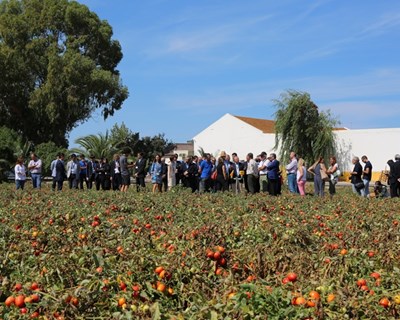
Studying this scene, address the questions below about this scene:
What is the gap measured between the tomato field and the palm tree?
29.3 metres

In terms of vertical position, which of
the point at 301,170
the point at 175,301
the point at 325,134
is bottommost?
the point at 175,301

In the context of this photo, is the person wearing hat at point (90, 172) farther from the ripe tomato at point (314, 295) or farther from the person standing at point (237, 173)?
the ripe tomato at point (314, 295)

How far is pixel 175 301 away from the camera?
130 inches

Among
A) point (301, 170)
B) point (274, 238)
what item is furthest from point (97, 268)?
point (301, 170)

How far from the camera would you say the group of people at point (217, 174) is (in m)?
16.0

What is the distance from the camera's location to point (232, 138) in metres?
51.0

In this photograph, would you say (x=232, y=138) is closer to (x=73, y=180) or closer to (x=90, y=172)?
(x=90, y=172)

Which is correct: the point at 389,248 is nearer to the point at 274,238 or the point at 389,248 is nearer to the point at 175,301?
the point at 274,238

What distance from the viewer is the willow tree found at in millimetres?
37906

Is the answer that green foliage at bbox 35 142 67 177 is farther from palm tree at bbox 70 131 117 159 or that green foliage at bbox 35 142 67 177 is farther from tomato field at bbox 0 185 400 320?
tomato field at bbox 0 185 400 320

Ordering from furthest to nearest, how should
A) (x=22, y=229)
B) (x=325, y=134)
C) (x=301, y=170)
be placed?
(x=325, y=134) < (x=301, y=170) < (x=22, y=229)


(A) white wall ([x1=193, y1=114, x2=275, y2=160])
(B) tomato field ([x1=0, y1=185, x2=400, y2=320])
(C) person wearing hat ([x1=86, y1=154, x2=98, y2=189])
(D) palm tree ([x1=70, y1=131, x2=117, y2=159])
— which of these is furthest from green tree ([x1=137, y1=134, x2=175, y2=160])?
(B) tomato field ([x1=0, y1=185, x2=400, y2=320])

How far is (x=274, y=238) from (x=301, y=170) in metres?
11.3

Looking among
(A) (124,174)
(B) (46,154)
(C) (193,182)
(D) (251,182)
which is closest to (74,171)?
(A) (124,174)
